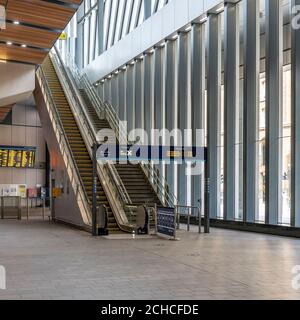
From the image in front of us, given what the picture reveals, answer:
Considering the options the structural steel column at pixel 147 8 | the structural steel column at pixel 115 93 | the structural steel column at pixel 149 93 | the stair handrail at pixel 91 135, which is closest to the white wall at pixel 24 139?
the stair handrail at pixel 91 135

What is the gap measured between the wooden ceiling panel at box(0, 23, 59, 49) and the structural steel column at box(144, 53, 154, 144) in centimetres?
750

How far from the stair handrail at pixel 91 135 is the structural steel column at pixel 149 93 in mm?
3325

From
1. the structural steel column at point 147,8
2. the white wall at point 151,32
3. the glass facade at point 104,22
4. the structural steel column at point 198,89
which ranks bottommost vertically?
the structural steel column at point 198,89

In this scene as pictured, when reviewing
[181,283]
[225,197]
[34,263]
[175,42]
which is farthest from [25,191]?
[181,283]

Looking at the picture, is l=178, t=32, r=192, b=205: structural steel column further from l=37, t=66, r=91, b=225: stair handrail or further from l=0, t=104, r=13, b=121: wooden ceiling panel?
l=0, t=104, r=13, b=121: wooden ceiling panel

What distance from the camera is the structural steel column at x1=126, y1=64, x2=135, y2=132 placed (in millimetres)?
25953

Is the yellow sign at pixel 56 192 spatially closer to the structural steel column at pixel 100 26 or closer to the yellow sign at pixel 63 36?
the structural steel column at pixel 100 26

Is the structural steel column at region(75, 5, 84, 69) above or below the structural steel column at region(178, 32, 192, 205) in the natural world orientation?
above

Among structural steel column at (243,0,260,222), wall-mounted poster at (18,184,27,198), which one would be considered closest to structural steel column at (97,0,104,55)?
wall-mounted poster at (18,184,27,198)

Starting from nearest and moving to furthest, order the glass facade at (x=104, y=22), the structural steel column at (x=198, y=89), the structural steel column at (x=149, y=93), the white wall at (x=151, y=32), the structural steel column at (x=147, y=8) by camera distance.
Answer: the white wall at (x=151, y=32) → the structural steel column at (x=198, y=89) → the structural steel column at (x=149, y=93) → the structural steel column at (x=147, y=8) → the glass facade at (x=104, y=22)

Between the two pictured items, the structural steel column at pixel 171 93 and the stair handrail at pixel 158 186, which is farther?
the structural steel column at pixel 171 93

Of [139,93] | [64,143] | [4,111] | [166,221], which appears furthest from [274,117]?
[4,111]

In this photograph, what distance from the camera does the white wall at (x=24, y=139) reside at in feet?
111

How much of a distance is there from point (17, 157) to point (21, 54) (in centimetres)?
1562
